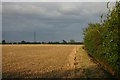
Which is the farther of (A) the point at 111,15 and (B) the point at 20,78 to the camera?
(B) the point at 20,78

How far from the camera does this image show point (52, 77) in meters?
16.5

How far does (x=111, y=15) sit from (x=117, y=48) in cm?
197

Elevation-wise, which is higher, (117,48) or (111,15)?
(111,15)

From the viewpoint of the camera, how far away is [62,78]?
52.4 feet

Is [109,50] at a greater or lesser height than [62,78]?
greater

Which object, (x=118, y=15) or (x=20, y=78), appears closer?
(x=118, y=15)

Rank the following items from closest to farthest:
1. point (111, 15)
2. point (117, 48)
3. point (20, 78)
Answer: point (117, 48) < point (111, 15) < point (20, 78)

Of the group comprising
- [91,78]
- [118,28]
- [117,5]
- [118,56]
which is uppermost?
[117,5]

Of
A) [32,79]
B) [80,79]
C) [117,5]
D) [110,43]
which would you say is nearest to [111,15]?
[117,5]

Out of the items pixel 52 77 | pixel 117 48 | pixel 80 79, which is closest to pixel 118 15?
pixel 117 48

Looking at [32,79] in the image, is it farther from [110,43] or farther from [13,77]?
[110,43]

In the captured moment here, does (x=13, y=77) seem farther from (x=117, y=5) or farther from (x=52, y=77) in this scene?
(x=117, y=5)

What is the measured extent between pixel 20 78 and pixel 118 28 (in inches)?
229

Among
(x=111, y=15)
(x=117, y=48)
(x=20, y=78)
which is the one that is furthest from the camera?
(x=20, y=78)
